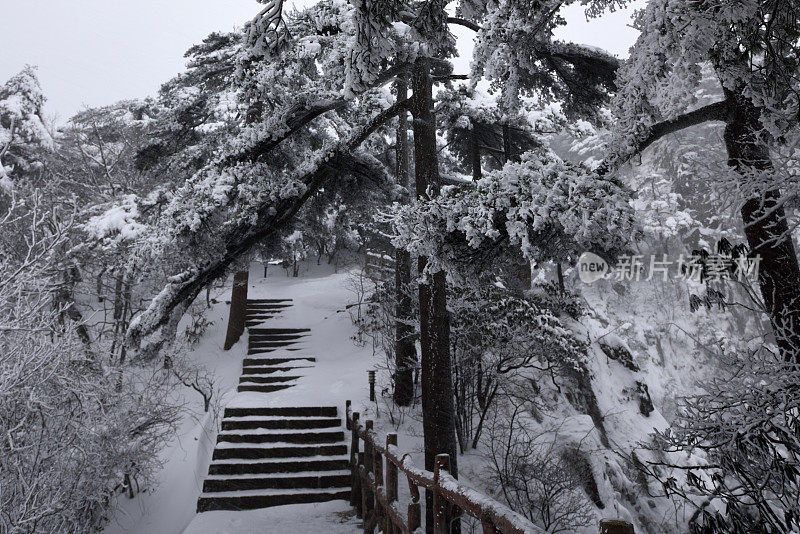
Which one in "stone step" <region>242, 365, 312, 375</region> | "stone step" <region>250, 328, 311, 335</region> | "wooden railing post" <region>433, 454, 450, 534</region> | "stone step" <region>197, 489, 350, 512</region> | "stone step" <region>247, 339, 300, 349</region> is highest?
"wooden railing post" <region>433, 454, 450, 534</region>

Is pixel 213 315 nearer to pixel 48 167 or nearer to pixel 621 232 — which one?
pixel 48 167

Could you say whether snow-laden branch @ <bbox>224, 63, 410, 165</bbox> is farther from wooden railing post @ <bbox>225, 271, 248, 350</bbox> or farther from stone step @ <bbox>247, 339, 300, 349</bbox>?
wooden railing post @ <bbox>225, 271, 248, 350</bbox>

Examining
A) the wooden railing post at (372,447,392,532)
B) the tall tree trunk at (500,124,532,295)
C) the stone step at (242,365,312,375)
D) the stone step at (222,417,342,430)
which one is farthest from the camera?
the stone step at (242,365,312,375)

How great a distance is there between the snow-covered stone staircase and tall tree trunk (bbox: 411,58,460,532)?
307 centimetres

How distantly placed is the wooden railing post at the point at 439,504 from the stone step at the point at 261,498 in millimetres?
5321

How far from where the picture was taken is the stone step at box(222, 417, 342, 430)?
10092 mm

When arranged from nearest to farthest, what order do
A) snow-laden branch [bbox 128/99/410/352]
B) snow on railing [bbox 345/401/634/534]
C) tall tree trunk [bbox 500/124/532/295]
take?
snow on railing [bbox 345/401/634/534]
snow-laden branch [bbox 128/99/410/352]
tall tree trunk [bbox 500/124/532/295]

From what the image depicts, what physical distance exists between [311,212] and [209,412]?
7481 mm

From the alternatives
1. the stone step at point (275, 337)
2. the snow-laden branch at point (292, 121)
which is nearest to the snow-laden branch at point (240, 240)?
the snow-laden branch at point (292, 121)

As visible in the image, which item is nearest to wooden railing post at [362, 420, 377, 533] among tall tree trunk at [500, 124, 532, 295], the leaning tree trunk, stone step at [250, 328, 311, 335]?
tall tree trunk at [500, 124, 532, 295]

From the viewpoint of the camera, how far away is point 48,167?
857 inches

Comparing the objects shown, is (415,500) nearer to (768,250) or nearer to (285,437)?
(768,250)

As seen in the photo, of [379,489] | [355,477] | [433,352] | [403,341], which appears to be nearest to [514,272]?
[403,341]

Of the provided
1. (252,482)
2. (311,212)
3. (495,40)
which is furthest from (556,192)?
(252,482)
